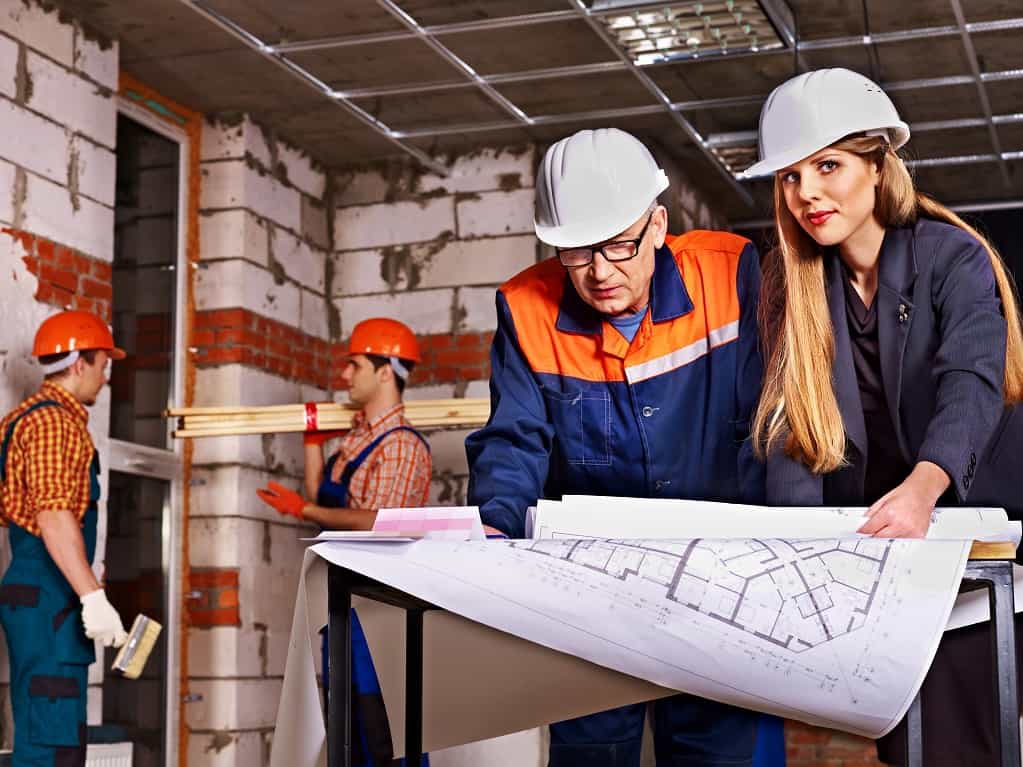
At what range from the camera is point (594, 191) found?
2.27m

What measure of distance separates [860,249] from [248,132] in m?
4.28

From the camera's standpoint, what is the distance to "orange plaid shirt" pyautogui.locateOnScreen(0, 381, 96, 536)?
4.12 m

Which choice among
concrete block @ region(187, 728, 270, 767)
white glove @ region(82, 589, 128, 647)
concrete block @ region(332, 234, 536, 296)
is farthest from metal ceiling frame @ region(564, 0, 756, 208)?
concrete block @ region(187, 728, 270, 767)

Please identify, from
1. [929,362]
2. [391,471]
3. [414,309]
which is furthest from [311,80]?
[929,362]

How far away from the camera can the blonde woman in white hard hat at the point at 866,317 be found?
1.99 metres

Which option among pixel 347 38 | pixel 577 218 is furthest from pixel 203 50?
pixel 577 218

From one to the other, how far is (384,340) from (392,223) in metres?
1.20

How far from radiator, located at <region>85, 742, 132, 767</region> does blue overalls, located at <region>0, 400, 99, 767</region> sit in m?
0.25

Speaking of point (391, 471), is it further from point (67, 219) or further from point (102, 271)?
point (67, 219)

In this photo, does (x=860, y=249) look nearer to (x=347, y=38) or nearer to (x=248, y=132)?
(x=347, y=38)

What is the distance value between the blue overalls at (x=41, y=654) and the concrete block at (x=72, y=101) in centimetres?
115

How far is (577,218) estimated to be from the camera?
2264 mm

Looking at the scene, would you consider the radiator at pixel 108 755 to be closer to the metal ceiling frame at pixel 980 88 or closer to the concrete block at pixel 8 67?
the concrete block at pixel 8 67

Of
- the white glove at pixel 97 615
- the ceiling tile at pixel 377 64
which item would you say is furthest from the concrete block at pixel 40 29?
the white glove at pixel 97 615
